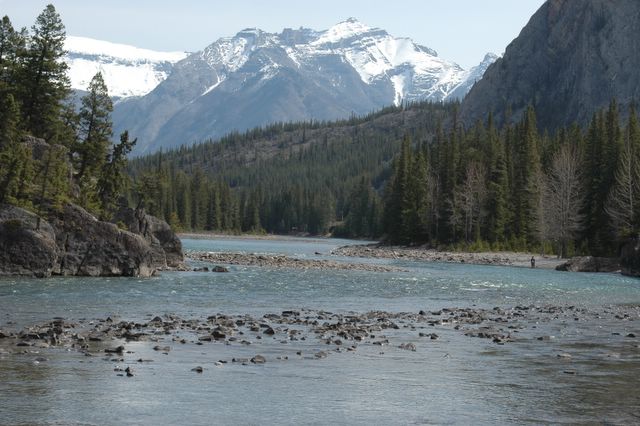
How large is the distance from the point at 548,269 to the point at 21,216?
5603cm

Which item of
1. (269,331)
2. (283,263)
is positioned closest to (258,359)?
(269,331)

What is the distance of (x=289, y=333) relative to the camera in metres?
30.6

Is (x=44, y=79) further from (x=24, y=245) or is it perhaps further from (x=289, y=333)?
(x=289, y=333)

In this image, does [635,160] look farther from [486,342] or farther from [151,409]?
[151,409]

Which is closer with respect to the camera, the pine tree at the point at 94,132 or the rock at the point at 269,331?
the rock at the point at 269,331

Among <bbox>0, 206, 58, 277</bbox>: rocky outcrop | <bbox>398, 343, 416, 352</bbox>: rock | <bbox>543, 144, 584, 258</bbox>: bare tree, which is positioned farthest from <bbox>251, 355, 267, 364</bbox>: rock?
<bbox>543, 144, 584, 258</bbox>: bare tree

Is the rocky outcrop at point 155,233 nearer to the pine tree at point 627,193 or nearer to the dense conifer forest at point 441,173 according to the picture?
the dense conifer forest at point 441,173

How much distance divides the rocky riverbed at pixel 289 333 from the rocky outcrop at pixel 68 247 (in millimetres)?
20315

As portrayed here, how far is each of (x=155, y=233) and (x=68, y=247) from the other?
561 inches

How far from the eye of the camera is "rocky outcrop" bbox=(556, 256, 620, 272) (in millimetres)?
82000

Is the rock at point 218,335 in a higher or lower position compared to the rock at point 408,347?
higher

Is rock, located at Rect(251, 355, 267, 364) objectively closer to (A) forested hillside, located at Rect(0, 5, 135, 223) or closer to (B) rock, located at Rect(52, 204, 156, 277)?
(B) rock, located at Rect(52, 204, 156, 277)

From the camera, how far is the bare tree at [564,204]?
326ft

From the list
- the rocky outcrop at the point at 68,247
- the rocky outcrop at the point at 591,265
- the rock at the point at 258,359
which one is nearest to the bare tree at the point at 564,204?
the rocky outcrop at the point at 591,265
